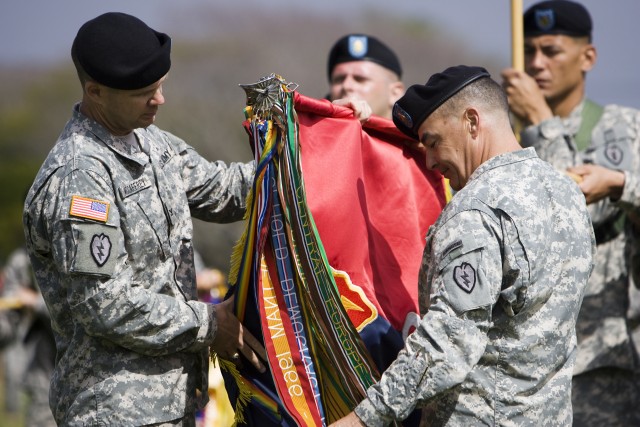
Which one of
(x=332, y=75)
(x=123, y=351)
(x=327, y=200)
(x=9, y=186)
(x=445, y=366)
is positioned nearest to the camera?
(x=445, y=366)

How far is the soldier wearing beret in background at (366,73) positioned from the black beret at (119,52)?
7.64 feet

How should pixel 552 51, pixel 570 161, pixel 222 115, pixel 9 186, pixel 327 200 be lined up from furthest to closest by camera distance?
1. pixel 9 186
2. pixel 222 115
3. pixel 552 51
4. pixel 570 161
5. pixel 327 200

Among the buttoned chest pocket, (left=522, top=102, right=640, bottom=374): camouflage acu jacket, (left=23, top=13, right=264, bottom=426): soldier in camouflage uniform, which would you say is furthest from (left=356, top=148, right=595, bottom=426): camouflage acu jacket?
(left=522, top=102, right=640, bottom=374): camouflage acu jacket

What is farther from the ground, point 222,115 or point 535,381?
point 222,115

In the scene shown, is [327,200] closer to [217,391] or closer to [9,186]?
[217,391]

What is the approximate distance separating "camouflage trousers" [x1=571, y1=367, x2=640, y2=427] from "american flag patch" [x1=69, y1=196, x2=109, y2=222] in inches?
115

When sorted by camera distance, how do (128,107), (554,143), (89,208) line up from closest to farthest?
(89,208)
(128,107)
(554,143)

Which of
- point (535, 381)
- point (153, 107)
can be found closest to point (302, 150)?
point (153, 107)

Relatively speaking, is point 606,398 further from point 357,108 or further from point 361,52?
point 361,52

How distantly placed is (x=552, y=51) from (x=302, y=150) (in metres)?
2.18

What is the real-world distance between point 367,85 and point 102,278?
2.83m

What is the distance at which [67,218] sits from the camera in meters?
3.47

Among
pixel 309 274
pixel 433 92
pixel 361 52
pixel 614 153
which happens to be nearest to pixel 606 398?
pixel 614 153

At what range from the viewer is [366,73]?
5.90 metres
